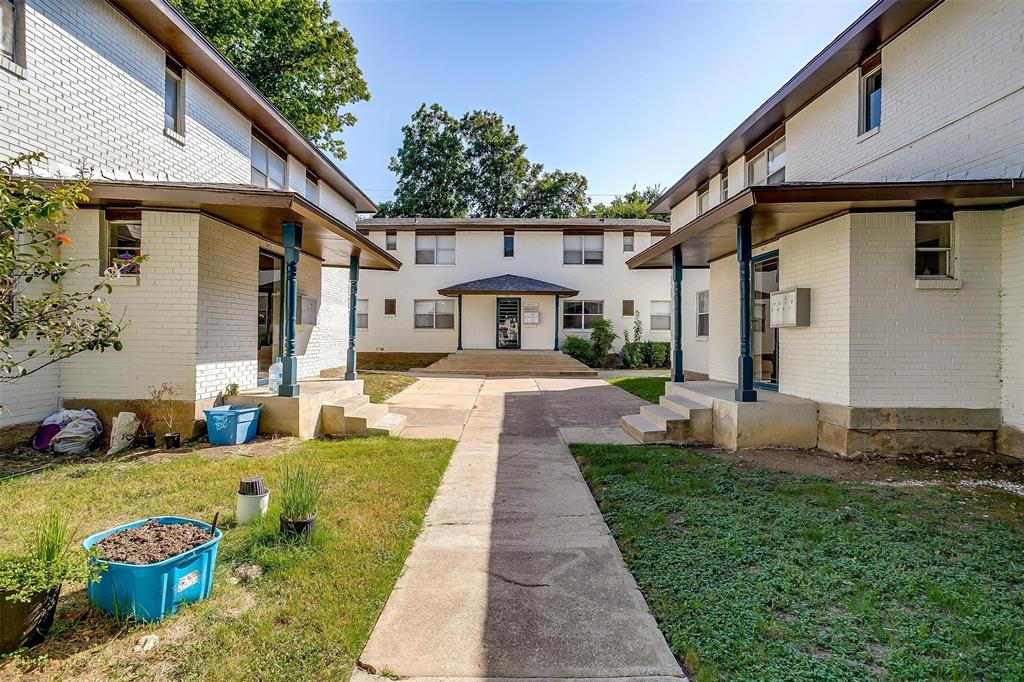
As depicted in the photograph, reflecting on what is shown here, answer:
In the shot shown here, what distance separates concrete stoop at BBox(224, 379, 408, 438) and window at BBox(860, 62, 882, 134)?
912 cm

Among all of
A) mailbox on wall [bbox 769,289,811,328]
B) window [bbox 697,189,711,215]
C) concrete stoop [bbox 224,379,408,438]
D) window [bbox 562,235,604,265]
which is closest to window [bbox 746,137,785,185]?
window [bbox 697,189,711,215]

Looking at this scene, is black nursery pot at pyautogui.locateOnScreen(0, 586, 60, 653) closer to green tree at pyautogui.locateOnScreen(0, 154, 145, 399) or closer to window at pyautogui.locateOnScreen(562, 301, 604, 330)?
green tree at pyautogui.locateOnScreen(0, 154, 145, 399)

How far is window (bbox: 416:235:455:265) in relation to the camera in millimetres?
21734

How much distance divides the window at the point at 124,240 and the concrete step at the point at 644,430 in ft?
24.9

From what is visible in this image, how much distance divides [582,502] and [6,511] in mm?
5145

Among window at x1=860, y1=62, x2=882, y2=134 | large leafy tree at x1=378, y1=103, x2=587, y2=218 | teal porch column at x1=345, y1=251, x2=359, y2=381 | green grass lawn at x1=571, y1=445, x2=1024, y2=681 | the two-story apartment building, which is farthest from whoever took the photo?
large leafy tree at x1=378, y1=103, x2=587, y2=218

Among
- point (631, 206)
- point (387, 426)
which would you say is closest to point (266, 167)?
point (387, 426)

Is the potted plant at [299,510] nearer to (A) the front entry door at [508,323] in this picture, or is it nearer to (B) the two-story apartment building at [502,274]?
(A) the front entry door at [508,323]

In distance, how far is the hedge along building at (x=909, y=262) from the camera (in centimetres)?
598

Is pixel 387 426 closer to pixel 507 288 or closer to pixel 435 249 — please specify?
pixel 507 288

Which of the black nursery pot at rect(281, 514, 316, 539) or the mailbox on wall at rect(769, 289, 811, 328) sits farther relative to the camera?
the mailbox on wall at rect(769, 289, 811, 328)

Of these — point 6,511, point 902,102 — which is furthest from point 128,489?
point 902,102

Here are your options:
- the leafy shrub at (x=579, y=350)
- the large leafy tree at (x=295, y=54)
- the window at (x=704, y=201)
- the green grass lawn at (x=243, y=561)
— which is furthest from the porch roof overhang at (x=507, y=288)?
the green grass lawn at (x=243, y=561)

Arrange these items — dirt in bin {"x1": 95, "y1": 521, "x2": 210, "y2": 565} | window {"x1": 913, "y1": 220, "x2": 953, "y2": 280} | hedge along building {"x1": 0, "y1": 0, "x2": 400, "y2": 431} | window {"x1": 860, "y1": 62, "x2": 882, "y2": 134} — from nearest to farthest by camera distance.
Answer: dirt in bin {"x1": 95, "y1": 521, "x2": 210, "y2": 565} → hedge along building {"x1": 0, "y1": 0, "x2": 400, "y2": 431} → window {"x1": 913, "y1": 220, "x2": 953, "y2": 280} → window {"x1": 860, "y1": 62, "x2": 882, "y2": 134}
